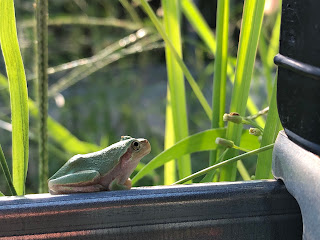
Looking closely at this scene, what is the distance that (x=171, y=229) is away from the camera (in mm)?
359

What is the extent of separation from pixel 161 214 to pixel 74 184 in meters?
0.10

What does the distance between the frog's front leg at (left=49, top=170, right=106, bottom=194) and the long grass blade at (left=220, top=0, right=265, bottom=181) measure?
139 millimetres

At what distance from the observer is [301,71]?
0.34m

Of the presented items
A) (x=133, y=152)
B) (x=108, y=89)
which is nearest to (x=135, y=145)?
(x=133, y=152)

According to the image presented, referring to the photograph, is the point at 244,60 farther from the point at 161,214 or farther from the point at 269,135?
the point at 161,214

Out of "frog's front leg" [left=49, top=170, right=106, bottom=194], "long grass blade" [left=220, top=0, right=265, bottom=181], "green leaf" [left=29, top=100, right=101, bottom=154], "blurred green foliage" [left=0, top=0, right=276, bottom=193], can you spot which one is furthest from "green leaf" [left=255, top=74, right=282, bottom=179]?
"blurred green foliage" [left=0, top=0, right=276, bottom=193]

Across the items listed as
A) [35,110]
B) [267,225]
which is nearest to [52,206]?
[267,225]

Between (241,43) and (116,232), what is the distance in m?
0.22

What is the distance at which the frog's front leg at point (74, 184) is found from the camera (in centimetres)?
43

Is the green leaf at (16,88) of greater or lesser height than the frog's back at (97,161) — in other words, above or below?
above

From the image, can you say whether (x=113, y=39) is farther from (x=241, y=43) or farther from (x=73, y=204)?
(x=73, y=204)

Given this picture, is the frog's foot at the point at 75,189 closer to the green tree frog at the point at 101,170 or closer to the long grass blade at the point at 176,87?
the green tree frog at the point at 101,170

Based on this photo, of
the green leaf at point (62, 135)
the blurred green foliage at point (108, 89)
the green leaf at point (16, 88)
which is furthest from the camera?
the blurred green foliage at point (108, 89)

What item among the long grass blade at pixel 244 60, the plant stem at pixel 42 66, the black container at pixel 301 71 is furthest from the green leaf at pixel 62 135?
the black container at pixel 301 71
